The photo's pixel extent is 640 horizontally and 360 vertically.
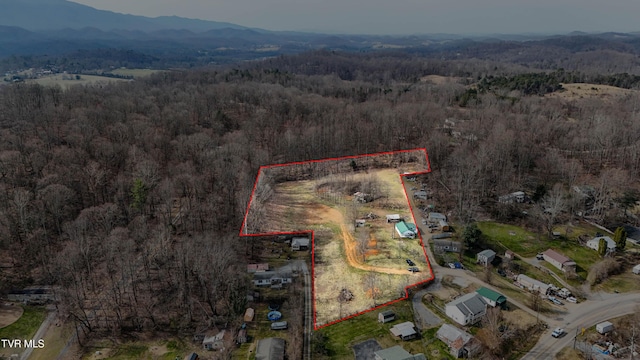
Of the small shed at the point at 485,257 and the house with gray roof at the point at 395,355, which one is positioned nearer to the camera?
the house with gray roof at the point at 395,355

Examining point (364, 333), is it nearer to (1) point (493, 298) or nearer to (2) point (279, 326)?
(2) point (279, 326)

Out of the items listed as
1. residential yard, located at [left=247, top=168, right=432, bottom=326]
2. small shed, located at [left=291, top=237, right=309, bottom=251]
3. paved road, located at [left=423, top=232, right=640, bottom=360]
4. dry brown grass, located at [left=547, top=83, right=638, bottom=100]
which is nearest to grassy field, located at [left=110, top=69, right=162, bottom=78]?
residential yard, located at [left=247, top=168, right=432, bottom=326]

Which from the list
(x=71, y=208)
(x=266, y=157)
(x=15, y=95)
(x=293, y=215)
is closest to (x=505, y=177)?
(x=293, y=215)

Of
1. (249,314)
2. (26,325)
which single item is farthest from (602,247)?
(26,325)

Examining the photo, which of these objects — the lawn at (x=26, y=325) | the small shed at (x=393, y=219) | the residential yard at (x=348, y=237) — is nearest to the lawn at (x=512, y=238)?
the residential yard at (x=348, y=237)

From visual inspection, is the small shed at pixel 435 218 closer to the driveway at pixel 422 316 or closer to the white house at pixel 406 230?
the white house at pixel 406 230

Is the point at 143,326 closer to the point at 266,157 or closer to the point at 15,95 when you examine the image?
the point at 266,157
